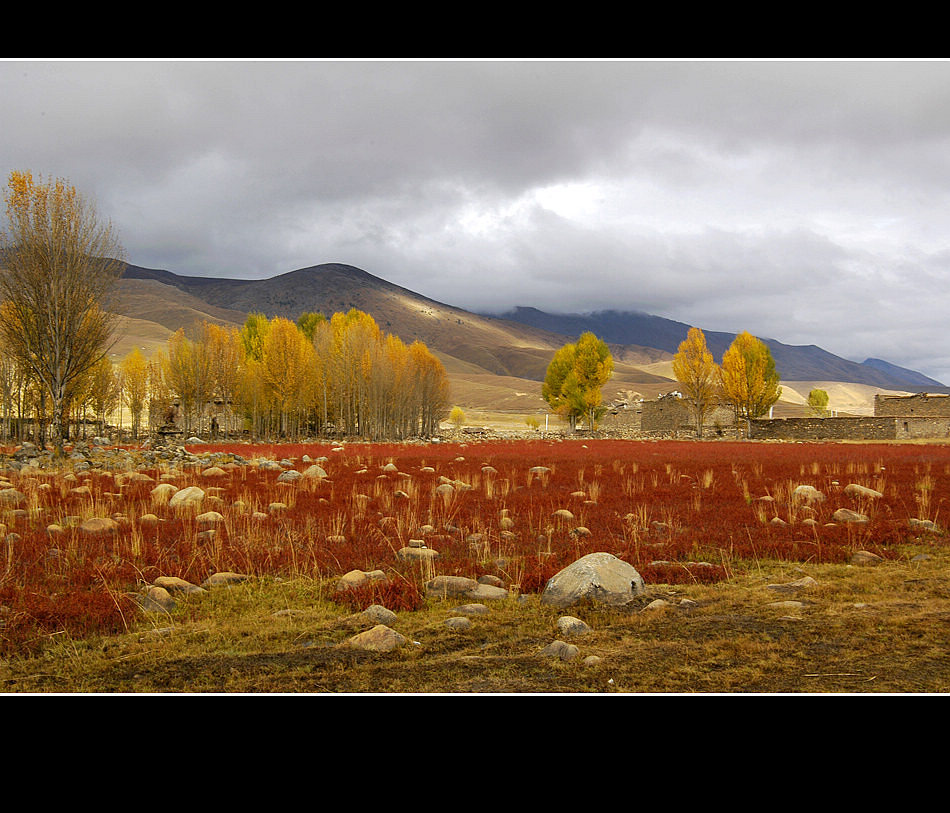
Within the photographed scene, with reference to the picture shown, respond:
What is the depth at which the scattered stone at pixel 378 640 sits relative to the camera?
460 cm

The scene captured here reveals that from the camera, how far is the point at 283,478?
15.7 m

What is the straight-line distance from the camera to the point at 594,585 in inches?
229

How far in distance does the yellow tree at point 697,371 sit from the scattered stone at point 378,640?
54.3 m

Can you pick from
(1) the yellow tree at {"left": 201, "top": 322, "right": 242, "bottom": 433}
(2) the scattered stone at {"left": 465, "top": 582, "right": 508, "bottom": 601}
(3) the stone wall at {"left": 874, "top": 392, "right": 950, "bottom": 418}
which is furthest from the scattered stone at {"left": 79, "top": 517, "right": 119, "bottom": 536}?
(3) the stone wall at {"left": 874, "top": 392, "right": 950, "bottom": 418}

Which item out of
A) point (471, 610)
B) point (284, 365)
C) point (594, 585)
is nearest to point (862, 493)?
point (594, 585)

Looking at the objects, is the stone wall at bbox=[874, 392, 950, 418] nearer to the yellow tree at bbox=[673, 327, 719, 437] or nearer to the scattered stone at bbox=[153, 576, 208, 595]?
the yellow tree at bbox=[673, 327, 719, 437]

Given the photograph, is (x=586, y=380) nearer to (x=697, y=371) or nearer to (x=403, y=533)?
(x=697, y=371)

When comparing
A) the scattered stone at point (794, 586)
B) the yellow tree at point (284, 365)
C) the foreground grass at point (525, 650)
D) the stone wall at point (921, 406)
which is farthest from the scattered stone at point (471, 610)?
the stone wall at point (921, 406)

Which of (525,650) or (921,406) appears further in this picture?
(921,406)

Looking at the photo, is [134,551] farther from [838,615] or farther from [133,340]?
[133,340]

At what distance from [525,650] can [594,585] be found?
1510 millimetres

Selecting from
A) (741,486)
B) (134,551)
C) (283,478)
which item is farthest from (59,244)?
(741,486)

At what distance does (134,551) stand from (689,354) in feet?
180
